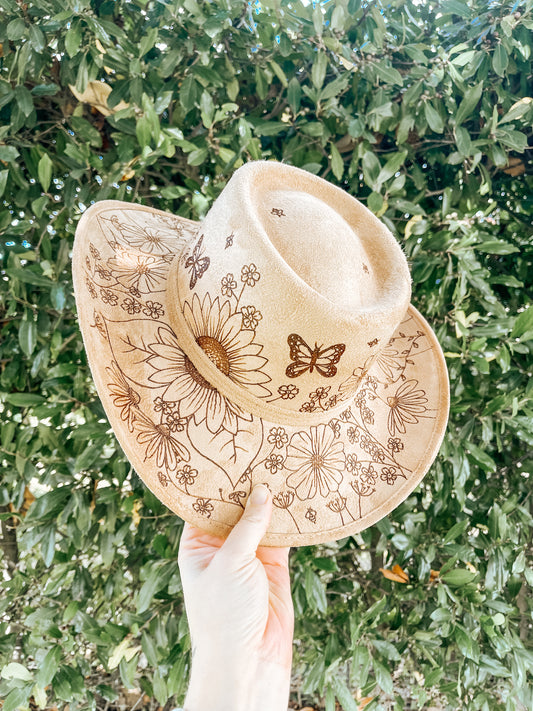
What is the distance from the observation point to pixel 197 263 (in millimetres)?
722

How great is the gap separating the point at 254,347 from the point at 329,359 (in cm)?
11

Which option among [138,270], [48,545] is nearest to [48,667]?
[48,545]

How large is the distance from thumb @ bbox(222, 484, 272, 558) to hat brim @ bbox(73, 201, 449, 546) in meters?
0.02

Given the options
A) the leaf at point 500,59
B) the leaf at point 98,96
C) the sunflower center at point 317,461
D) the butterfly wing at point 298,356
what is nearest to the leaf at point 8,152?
the leaf at point 98,96

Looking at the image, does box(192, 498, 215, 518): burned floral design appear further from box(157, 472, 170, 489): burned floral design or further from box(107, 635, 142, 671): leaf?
box(107, 635, 142, 671): leaf

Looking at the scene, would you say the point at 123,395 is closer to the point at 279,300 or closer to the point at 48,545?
the point at 279,300

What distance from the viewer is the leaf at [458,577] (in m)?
1.08

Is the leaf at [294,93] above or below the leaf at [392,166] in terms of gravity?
above

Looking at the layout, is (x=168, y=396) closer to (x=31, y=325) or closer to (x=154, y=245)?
(x=154, y=245)

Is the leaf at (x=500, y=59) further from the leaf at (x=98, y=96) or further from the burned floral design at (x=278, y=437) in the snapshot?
the burned floral design at (x=278, y=437)

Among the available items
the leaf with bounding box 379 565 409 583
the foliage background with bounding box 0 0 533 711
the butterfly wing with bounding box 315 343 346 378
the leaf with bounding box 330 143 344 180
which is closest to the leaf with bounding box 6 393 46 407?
the foliage background with bounding box 0 0 533 711

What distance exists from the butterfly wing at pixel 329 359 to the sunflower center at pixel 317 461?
0.17 m

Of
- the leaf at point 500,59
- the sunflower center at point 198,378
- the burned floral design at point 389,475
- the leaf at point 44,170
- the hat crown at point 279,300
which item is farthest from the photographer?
the leaf at point 500,59

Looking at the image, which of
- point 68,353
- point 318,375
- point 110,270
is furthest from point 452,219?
point 68,353
